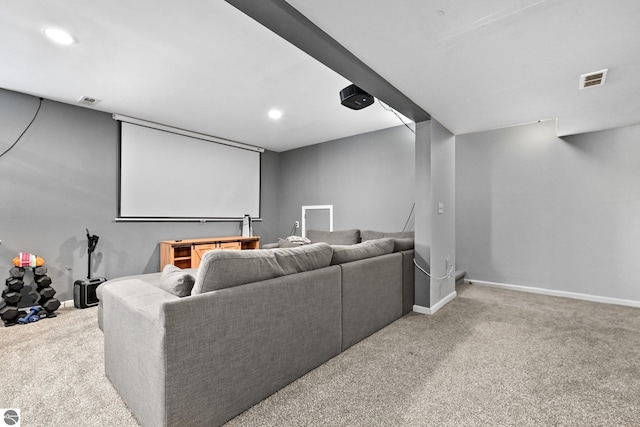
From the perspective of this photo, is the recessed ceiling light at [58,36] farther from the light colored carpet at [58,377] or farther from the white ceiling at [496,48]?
the light colored carpet at [58,377]

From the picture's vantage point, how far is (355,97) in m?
2.82

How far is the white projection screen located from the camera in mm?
4141

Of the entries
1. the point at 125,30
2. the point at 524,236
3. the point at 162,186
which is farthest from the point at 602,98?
the point at 162,186

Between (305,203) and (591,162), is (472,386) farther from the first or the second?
(305,203)

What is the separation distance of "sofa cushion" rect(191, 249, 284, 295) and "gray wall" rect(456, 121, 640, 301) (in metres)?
3.85

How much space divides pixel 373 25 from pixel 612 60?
174 centimetres

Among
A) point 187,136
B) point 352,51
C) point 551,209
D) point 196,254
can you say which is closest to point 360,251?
point 352,51

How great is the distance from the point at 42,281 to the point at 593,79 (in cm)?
551

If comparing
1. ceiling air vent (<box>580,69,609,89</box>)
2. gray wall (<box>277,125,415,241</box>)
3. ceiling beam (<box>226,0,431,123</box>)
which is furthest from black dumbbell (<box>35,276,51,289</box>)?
ceiling air vent (<box>580,69,609,89</box>)

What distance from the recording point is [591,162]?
12.0 feet

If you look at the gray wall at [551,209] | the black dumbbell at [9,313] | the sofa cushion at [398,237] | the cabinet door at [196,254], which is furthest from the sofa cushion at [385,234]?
the black dumbbell at [9,313]

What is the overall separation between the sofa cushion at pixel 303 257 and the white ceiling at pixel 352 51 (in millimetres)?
1373

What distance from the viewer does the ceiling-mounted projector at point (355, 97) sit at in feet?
9.05

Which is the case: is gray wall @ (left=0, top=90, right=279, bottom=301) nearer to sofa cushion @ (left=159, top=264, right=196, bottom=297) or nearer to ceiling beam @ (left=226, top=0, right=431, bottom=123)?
sofa cushion @ (left=159, top=264, right=196, bottom=297)
